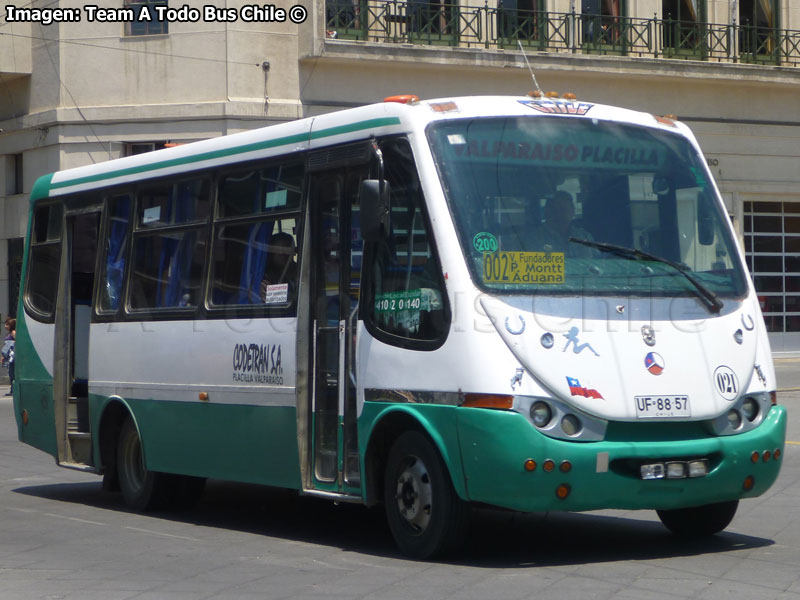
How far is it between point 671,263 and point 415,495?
2026 millimetres

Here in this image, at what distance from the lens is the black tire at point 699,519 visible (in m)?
8.48

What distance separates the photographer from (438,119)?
798 centimetres

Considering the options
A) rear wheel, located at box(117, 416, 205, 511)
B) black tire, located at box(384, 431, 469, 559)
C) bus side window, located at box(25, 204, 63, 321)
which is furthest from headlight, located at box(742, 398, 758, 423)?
bus side window, located at box(25, 204, 63, 321)

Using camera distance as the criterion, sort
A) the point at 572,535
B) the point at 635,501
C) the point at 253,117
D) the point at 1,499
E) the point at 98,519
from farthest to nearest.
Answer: the point at 253,117 < the point at 1,499 < the point at 98,519 < the point at 572,535 < the point at 635,501

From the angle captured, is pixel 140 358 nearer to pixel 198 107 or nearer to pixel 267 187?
pixel 267 187

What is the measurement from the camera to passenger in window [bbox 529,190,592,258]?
7762 millimetres

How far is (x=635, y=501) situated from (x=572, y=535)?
151 centimetres

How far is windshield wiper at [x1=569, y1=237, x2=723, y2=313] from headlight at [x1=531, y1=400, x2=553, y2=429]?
1093 mm

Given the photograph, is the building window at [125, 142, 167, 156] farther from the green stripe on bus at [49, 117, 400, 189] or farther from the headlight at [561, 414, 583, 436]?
the headlight at [561, 414, 583, 436]

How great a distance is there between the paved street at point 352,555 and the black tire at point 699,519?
106 mm

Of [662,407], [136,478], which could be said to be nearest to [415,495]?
[662,407]

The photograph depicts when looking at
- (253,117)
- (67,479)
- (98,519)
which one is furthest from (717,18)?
(98,519)

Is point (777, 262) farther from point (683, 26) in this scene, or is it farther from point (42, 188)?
point (42, 188)

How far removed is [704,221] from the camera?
27.5 ft
